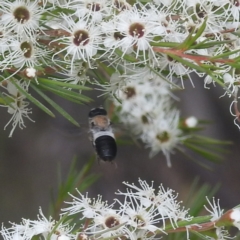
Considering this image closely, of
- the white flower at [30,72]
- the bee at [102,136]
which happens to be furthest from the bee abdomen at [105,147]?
the white flower at [30,72]

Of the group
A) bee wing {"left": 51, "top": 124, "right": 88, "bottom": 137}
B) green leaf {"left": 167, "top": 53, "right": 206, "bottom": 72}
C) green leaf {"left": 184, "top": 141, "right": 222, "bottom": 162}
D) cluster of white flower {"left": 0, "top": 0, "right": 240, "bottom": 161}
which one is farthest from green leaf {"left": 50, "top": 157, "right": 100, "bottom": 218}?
green leaf {"left": 167, "top": 53, "right": 206, "bottom": 72}

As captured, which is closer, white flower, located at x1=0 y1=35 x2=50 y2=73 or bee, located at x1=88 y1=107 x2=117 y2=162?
white flower, located at x1=0 y1=35 x2=50 y2=73

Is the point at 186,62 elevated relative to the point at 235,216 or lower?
elevated

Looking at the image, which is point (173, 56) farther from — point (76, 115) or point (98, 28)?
point (76, 115)

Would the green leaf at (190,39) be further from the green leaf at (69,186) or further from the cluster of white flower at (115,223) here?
the green leaf at (69,186)

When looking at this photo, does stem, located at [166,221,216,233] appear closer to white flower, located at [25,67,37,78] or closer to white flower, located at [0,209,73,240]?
white flower, located at [0,209,73,240]

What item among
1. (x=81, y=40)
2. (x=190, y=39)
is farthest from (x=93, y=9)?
(x=190, y=39)

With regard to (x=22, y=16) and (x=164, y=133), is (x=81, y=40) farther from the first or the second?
(x=164, y=133)
